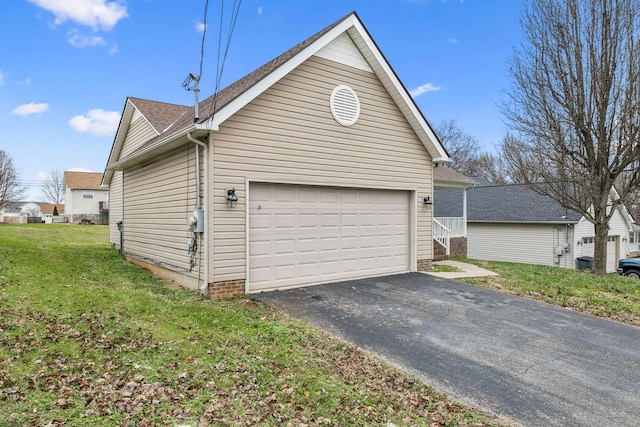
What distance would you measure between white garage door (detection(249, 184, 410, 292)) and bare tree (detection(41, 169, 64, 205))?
67971 mm

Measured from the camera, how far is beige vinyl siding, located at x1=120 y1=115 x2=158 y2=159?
1177 centimetres

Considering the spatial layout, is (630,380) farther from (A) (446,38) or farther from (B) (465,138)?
(B) (465,138)

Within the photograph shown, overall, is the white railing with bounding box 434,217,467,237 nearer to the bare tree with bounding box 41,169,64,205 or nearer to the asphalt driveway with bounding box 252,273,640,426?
the asphalt driveway with bounding box 252,273,640,426

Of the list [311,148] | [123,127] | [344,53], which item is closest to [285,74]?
[311,148]

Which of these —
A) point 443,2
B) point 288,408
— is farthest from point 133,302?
point 443,2

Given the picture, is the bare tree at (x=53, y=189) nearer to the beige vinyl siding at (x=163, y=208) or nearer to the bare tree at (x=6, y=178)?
the bare tree at (x=6, y=178)

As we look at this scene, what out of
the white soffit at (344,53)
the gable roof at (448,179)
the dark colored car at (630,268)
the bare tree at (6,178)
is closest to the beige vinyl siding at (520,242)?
the dark colored car at (630,268)

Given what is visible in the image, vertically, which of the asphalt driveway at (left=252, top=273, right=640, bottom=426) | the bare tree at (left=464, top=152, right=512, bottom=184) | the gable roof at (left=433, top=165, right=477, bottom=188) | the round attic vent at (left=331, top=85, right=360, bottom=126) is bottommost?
the asphalt driveway at (left=252, top=273, right=640, bottom=426)

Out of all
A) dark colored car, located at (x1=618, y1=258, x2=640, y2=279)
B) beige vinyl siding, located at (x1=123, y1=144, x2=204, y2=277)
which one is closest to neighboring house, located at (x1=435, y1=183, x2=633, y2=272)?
dark colored car, located at (x1=618, y1=258, x2=640, y2=279)

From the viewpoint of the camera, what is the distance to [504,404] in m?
3.71

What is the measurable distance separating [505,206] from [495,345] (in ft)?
61.4

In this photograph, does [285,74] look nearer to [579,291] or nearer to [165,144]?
[165,144]

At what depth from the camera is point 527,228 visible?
67.3 ft

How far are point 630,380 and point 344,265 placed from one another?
5.51 m
